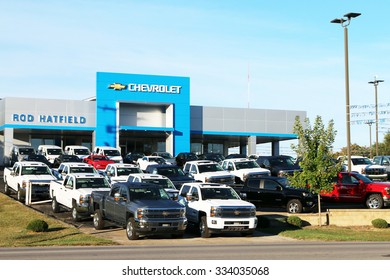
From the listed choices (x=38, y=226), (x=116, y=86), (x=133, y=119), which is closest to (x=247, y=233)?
(x=38, y=226)

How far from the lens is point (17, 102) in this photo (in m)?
61.8

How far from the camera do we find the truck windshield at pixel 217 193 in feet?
79.4

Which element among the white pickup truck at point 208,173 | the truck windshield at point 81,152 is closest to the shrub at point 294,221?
the white pickup truck at point 208,173

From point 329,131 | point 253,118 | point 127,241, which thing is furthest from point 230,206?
point 253,118

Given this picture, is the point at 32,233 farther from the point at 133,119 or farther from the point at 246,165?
the point at 133,119

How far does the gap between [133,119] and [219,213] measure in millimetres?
44726

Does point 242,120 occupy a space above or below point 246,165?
above

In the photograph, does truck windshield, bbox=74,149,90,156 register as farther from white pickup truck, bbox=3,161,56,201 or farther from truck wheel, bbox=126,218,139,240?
truck wheel, bbox=126,218,139,240

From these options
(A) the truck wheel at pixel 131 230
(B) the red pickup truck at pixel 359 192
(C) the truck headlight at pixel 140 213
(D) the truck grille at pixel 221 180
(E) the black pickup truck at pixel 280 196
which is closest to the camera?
(C) the truck headlight at pixel 140 213

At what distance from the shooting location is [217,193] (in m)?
24.5

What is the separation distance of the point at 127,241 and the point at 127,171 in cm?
1252

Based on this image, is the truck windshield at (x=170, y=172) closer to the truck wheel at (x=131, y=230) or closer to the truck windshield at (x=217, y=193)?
the truck windshield at (x=217, y=193)

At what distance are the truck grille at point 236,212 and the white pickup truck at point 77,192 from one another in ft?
20.4

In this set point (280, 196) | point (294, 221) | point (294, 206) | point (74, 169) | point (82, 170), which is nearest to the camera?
point (294, 221)
